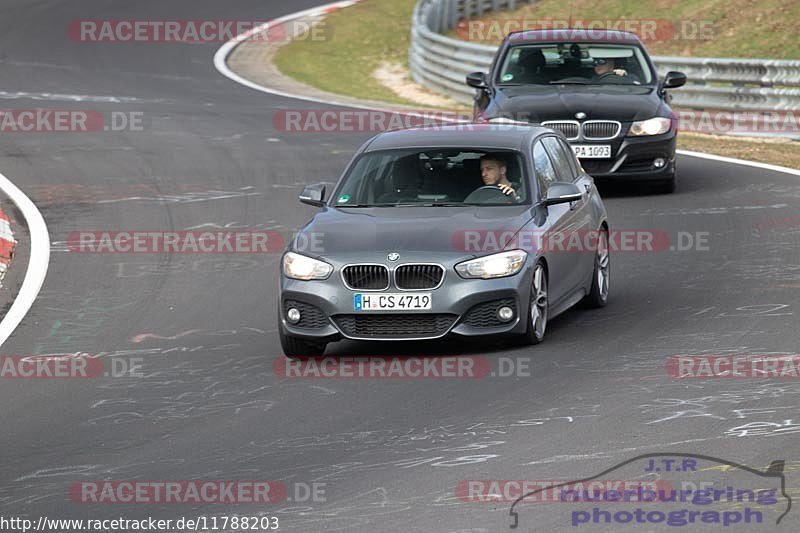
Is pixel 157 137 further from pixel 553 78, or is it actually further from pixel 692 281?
pixel 692 281

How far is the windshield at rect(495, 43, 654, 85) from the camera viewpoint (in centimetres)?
1953

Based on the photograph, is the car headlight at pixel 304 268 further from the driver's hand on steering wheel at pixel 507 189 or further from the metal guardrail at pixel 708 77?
the metal guardrail at pixel 708 77

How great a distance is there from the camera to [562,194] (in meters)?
11.7

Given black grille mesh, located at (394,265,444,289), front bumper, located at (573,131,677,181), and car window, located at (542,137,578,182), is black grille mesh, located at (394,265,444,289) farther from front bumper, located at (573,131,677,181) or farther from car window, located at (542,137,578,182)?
front bumper, located at (573,131,677,181)

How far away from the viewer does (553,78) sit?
19.6 m

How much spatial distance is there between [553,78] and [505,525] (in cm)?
1285

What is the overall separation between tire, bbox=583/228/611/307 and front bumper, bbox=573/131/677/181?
17.4 feet

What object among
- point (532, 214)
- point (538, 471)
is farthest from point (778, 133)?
point (538, 471)

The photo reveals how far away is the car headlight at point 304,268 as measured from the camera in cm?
1091

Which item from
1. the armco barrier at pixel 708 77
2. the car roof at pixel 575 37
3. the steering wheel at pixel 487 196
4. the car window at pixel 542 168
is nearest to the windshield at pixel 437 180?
the steering wheel at pixel 487 196

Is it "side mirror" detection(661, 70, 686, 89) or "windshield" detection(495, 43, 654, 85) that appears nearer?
"side mirror" detection(661, 70, 686, 89)

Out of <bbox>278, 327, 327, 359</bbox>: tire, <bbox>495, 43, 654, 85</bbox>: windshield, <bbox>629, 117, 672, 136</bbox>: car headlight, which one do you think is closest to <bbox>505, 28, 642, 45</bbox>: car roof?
<bbox>495, 43, 654, 85</bbox>: windshield

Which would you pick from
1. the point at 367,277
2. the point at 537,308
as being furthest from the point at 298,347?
the point at 537,308

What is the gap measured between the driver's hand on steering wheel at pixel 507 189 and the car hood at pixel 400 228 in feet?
0.74
